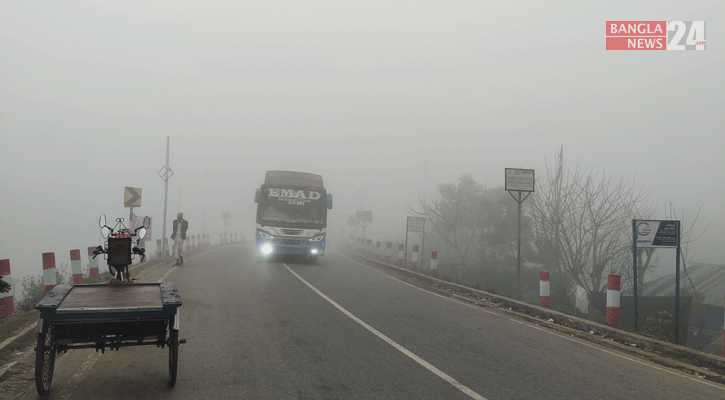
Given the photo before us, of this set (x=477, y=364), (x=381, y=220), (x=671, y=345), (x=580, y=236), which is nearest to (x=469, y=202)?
(x=580, y=236)

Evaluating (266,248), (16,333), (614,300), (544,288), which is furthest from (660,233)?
(266,248)

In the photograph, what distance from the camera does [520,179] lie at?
12.6 meters

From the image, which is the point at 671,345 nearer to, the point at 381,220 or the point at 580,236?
the point at 580,236

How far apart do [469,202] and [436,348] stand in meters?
29.9

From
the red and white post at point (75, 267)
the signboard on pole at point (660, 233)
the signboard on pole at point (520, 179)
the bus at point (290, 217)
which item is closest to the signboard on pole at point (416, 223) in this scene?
the bus at point (290, 217)

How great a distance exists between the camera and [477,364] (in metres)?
5.29

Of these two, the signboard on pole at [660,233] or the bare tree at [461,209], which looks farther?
the bare tree at [461,209]

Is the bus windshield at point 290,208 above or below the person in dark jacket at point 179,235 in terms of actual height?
above

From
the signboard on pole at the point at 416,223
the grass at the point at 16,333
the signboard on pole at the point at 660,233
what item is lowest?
the grass at the point at 16,333

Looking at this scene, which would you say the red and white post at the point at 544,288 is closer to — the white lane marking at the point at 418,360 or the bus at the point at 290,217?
the white lane marking at the point at 418,360

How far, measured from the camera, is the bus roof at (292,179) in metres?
17.4

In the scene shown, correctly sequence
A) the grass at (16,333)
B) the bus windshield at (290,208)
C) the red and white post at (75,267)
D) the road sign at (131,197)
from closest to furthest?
the grass at (16,333) < the red and white post at (75,267) < the bus windshield at (290,208) < the road sign at (131,197)

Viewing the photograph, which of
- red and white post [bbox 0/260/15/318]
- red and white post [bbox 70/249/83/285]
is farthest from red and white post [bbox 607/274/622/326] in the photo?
red and white post [bbox 70/249/83/285]

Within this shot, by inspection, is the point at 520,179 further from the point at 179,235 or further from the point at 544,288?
the point at 179,235
